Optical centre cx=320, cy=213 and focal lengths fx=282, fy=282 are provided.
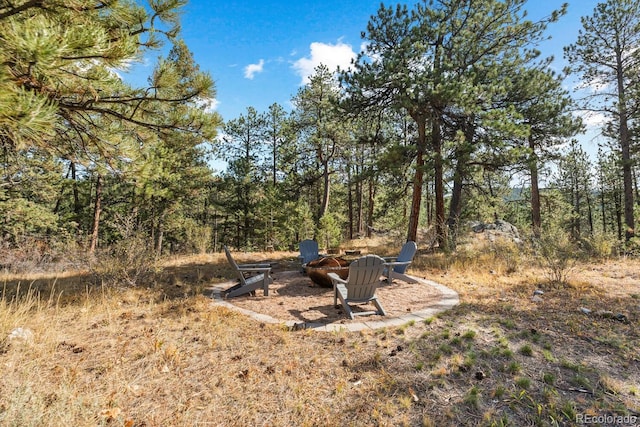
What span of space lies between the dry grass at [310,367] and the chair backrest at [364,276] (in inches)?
27.5

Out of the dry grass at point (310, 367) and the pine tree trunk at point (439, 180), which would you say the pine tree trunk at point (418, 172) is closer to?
the pine tree trunk at point (439, 180)

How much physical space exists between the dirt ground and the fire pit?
0.49ft

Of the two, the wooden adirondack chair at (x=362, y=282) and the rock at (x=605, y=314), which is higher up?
the wooden adirondack chair at (x=362, y=282)

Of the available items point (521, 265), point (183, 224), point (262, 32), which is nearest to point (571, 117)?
point (521, 265)

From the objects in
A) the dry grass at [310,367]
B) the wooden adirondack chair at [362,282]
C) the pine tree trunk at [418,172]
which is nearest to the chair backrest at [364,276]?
the wooden adirondack chair at [362,282]

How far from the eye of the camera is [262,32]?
7152mm

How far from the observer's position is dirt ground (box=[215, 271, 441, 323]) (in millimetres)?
4008

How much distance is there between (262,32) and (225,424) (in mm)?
8027

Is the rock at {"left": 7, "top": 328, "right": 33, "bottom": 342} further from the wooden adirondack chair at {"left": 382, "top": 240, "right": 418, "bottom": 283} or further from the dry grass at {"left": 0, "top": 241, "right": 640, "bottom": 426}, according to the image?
the wooden adirondack chair at {"left": 382, "top": 240, "right": 418, "bottom": 283}

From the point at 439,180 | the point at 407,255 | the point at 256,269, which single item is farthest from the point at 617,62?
the point at 256,269

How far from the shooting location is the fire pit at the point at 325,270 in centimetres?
512

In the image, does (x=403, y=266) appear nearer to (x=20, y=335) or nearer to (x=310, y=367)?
(x=310, y=367)

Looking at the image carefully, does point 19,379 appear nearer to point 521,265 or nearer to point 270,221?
point 521,265

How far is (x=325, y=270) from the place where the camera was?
5.22 meters
